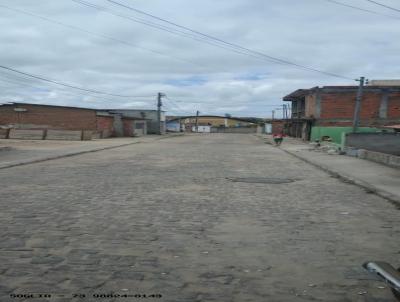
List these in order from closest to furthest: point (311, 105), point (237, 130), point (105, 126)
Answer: point (311, 105) < point (105, 126) < point (237, 130)

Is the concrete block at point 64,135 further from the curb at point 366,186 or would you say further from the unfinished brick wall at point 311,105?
the curb at point 366,186

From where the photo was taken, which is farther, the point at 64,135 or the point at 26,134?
the point at 26,134

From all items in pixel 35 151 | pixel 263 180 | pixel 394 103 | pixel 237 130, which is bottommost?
pixel 237 130

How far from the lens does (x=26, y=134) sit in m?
52.7

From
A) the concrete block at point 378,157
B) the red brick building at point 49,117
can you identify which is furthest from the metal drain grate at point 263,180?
the red brick building at point 49,117

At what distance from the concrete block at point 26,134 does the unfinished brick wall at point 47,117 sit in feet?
16.2

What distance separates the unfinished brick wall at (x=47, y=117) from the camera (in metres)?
58.4

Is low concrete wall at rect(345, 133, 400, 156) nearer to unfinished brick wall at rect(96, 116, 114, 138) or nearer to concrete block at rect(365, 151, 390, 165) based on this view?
concrete block at rect(365, 151, 390, 165)

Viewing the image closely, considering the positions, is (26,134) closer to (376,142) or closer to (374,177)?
(376,142)

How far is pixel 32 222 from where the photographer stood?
8750 mm

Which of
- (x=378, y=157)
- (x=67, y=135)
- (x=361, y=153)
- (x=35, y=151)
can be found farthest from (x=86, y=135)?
(x=378, y=157)

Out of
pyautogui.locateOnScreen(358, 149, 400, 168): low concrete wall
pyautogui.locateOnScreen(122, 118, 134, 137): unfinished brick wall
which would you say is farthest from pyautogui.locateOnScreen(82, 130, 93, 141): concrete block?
→ pyautogui.locateOnScreen(358, 149, 400, 168): low concrete wall

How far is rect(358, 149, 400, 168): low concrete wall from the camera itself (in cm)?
2141

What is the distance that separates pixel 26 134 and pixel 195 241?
48.5 meters
